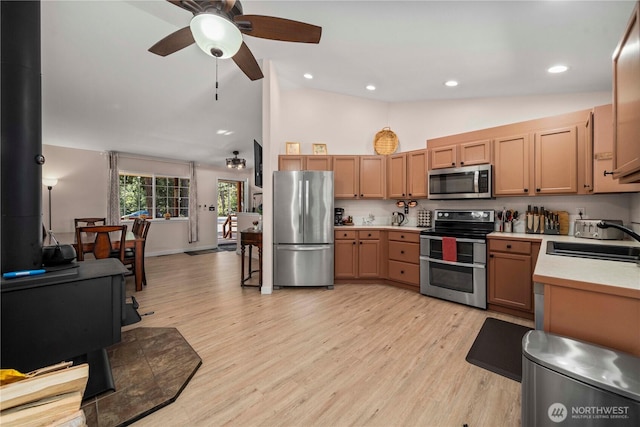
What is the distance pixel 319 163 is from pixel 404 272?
6.85ft

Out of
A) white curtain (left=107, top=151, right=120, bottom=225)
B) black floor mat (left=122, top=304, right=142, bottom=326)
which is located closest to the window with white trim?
white curtain (left=107, top=151, right=120, bottom=225)

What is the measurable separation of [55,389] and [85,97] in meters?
4.07

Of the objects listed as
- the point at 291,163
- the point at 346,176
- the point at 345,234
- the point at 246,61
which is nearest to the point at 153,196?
the point at 291,163

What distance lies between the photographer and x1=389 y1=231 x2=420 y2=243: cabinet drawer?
11.7 ft

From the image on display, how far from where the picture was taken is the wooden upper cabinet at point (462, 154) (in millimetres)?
3344

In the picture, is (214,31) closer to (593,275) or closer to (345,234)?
(593,275)

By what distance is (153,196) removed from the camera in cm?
674

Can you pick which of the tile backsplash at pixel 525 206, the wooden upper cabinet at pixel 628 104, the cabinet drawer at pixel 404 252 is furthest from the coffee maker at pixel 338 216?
the wooden upper cabinet at pixel 628 104

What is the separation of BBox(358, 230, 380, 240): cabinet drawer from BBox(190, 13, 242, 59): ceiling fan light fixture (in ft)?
9.64

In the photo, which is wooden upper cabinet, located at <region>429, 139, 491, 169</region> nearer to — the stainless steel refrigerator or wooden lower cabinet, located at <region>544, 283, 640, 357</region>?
the stainless steel refrigerator

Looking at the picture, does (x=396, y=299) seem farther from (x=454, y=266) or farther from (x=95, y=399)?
(x=95, y=399)

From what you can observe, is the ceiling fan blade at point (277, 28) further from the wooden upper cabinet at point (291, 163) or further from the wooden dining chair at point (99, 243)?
the wooden dining chair at point (99, 243)

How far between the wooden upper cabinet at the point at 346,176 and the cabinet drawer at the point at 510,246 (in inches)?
77.0

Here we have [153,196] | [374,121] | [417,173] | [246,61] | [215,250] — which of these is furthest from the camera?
[215,250]
